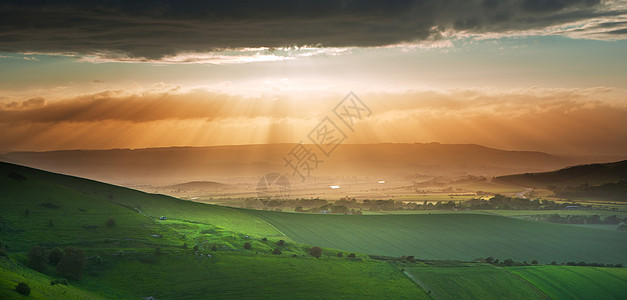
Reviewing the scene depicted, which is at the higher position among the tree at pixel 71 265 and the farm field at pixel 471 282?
the tree at pixel 71 265

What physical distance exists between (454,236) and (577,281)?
144ft

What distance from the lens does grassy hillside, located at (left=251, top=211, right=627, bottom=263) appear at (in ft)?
435

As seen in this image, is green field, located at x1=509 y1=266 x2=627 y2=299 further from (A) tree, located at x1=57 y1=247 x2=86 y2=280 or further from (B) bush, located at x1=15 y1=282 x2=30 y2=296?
(B) bush, located at x1=15 y1=282 x2=30 y2=296

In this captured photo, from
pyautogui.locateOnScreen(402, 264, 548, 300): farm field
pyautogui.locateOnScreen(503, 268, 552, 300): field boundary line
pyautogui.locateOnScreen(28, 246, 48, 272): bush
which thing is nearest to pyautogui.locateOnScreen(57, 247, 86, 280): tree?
pyautogui.locateOnScreen(28, 246, 48, 272): bush

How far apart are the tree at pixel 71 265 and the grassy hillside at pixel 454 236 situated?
6580 cm

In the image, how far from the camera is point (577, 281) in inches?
4129

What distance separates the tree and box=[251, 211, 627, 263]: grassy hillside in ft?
216

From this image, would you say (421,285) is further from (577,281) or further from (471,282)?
(577,281)

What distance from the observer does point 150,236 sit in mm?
93312

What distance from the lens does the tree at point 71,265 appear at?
226ft

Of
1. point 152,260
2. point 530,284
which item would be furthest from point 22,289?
point 530,284

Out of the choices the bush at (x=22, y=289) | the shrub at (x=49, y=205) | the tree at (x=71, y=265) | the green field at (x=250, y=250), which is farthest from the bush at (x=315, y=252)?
the bush at (x=22, y=289)

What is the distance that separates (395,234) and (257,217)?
39.8 m

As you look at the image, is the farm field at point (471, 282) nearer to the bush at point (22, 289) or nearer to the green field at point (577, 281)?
the green field at point (577, 281)
